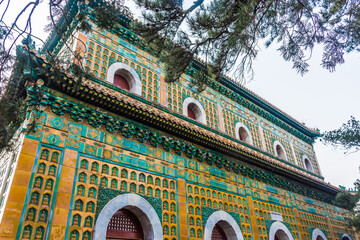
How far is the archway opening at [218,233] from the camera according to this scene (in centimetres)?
791

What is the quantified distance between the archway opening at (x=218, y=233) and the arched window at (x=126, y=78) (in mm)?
4627

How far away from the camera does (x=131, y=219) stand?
6.37m

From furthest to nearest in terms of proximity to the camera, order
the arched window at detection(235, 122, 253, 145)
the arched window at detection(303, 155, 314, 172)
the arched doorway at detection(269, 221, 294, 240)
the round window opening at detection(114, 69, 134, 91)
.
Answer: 1. the arched window at detection(303, 155, 314, 172)
2. the arched window at detection(235, 122, 253, 145)
3. the arched doorway at detection(269, 221, 294, 240)
4. the round window opening at detection(114, 69, 134, 91)

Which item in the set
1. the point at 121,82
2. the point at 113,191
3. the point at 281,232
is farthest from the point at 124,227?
the point at 281,232

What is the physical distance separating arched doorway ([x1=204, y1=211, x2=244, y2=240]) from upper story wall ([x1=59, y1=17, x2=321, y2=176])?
3280mm

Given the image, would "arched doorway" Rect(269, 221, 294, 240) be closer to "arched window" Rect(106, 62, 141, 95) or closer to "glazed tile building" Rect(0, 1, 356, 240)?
"glazed tile building" Rect(0, 1, 356, 240)

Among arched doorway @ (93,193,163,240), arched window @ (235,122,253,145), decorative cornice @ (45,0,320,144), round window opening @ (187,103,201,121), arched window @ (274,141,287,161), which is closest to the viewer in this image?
arched doorway @ (93,193,163,240)

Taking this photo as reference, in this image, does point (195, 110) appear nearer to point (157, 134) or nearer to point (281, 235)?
point (157, 134)

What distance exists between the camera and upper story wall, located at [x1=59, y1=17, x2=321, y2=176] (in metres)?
7.89

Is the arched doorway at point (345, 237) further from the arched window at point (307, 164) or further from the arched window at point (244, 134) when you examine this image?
the arched window at point (244, 134)

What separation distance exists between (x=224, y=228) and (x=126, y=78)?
544 cm

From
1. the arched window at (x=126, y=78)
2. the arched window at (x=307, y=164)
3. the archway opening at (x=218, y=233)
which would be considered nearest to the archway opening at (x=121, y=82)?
the arched window at (x=126, y=78)

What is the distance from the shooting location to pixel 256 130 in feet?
41.7

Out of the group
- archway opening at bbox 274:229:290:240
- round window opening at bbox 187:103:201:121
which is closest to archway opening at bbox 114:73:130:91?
round window opening at bbox 187:103:201:121
